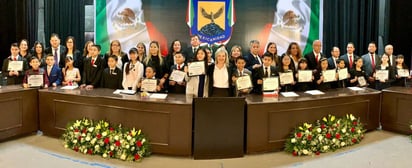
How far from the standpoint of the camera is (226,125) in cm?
Result: 443

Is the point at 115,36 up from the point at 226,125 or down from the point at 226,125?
up

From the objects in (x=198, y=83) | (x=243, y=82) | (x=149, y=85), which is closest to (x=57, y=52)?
(x=149, y=85)

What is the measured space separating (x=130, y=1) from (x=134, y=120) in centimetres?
372

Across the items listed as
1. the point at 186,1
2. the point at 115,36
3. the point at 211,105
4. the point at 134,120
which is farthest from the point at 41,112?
the point at 186,1

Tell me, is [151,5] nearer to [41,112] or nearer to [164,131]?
[41,112]

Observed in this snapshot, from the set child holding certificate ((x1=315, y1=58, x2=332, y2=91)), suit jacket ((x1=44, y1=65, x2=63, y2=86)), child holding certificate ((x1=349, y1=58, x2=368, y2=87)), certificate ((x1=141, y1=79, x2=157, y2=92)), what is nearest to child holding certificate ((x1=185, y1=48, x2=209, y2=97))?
certificate ((x1=141, y1=79, x2=157, y2=92))

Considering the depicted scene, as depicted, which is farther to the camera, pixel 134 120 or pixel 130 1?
pixel 130 1

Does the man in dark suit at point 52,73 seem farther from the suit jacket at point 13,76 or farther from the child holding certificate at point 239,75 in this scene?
the child holding certificate at point 239,75

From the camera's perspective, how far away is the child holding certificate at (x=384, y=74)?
6.02 meters

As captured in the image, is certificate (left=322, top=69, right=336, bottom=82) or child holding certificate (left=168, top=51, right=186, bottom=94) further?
certificate (left=322, top=69, right=336, bottom=82)

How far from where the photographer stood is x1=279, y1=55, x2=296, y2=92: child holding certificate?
17.0 feet

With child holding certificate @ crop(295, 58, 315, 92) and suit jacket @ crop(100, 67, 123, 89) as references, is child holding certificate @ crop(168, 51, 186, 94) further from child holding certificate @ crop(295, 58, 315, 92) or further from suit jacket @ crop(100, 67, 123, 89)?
child holding certificate @ crop(295, 58, 315, 92)

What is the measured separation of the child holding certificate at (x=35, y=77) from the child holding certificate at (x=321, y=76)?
3516 millimetres

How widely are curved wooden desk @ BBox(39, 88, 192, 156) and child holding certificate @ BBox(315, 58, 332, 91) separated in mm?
1939
